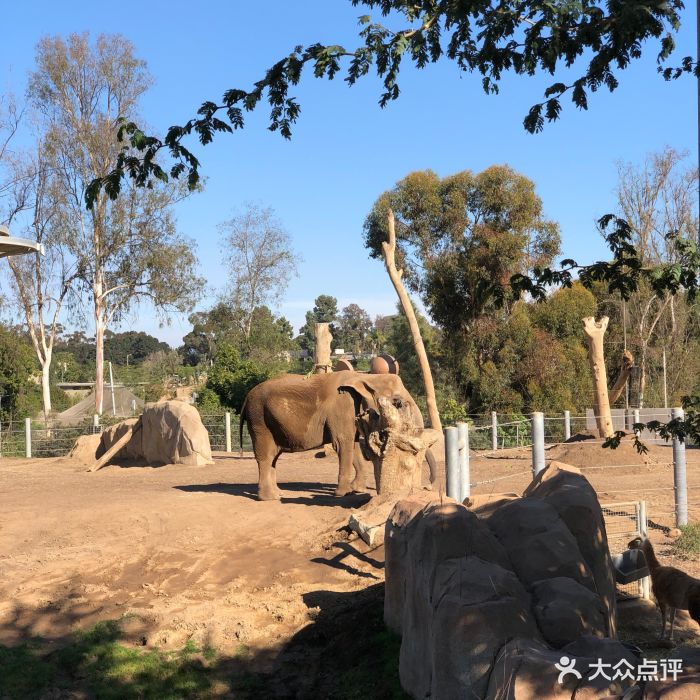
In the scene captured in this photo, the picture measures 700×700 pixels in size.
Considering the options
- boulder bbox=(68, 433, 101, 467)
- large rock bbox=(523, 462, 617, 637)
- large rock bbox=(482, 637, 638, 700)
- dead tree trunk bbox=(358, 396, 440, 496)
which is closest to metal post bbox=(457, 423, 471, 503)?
large rock bbox=(523, 462, 617, 637)

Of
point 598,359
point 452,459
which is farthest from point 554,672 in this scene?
point 598,359

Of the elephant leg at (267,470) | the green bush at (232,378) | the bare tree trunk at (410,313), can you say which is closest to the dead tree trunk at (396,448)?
the elephant leg at (267,470)

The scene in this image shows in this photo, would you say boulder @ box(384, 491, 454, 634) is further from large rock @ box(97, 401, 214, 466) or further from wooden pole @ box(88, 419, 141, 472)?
wooden pole @ box(88, 419, 141, 472)

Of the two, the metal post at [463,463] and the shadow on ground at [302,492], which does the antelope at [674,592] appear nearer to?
the metal post at [463,463]

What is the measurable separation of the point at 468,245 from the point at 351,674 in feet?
77.9

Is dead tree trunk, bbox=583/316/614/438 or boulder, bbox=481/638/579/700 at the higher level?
dead tree trunk, bbox=583/316/614/438

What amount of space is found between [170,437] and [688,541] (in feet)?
38.6

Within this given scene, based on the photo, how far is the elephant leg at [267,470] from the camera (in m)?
11.4

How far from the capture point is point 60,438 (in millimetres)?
23016

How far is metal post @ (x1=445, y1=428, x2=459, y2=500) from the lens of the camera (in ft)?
23.3

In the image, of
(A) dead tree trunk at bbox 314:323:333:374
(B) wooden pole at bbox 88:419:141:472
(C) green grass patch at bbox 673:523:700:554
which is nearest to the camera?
(C) green grass patch at bbox 673:523:700:554

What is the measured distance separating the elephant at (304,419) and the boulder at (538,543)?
20.2 ft

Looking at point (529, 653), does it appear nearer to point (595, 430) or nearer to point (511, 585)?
point (511, 585)

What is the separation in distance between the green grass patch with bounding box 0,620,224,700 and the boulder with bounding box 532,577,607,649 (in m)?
2.98
